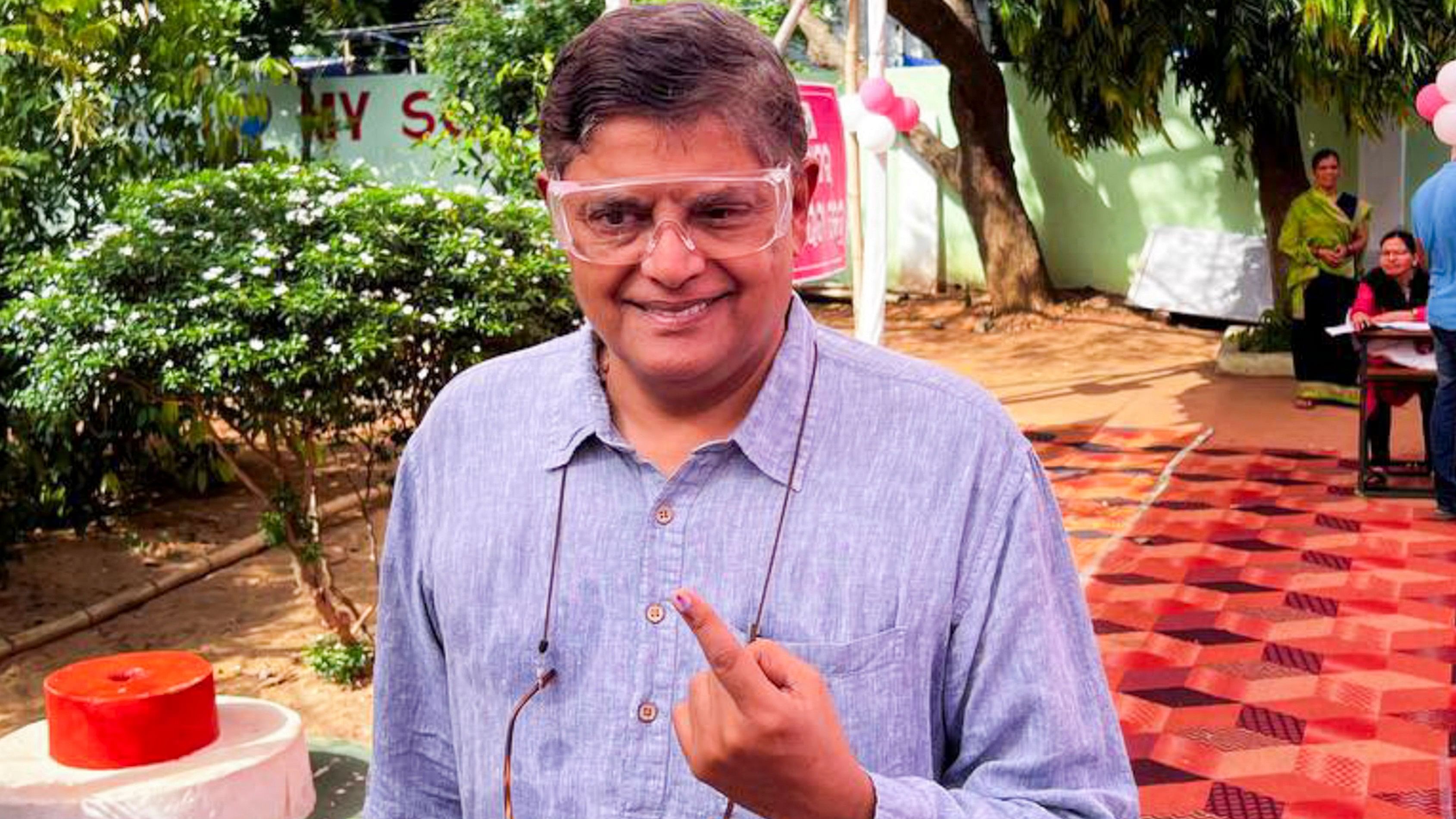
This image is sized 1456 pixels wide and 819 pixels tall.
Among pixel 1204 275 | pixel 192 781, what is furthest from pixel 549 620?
pixel 1204 275

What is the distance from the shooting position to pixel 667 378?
147 cm

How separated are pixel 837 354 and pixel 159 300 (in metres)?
4.08

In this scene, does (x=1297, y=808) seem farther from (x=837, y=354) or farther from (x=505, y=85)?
(x=505, y=85)

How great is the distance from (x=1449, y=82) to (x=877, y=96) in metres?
2.79

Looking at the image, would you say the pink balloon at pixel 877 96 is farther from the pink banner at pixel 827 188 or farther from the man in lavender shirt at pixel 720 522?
the man in lavender shirt at pixel 720 522

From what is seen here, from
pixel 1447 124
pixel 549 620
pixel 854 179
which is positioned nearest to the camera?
pixel 549 620

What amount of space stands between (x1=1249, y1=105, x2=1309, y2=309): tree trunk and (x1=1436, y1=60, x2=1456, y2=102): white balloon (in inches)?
172

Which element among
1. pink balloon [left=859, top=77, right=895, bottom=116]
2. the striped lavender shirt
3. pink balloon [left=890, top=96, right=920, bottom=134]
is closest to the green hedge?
pink balloon [left=859, top=77, right=895, bottom=116]

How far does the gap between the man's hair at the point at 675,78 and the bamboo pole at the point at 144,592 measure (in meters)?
5.65

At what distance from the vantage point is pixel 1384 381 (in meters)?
8.04

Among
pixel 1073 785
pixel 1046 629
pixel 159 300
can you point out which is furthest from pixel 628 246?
pixel 159 300

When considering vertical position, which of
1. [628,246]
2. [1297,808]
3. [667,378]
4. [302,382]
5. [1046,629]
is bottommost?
[1297,808]

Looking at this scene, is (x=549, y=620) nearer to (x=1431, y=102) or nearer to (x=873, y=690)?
(x=873, y=690)

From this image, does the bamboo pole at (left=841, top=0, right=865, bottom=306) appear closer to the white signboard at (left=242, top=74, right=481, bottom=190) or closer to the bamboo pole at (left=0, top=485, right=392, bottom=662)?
the bamboo pole at (left=0, top=485, right=392, bottom=662)
